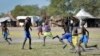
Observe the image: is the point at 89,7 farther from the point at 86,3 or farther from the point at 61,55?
the point at 61,55

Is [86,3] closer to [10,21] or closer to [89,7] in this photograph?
[89,7]

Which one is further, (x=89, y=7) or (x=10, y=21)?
(x=10, y=21)

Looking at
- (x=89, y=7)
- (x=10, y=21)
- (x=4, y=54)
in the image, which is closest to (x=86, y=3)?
(x=89, y=7)

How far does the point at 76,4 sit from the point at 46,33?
7382 centimetres

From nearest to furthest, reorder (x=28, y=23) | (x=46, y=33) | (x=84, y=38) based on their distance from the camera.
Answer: (x=84, y=38), (x=28, y=23), (x=46, y=33)

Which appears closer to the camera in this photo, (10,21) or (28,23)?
(28,23)

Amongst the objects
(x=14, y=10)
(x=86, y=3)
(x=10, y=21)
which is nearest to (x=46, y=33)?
(x=86, y=3)

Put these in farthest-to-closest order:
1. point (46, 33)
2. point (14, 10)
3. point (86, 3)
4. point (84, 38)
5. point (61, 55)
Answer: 1. point (14, 10)
2. point (86, 3)
3. point (46, 33)
4. point (84, 38)
5. point (61, 55)

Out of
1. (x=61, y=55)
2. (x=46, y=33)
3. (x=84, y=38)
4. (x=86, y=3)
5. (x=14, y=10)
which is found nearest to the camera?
(x=61, y=55)

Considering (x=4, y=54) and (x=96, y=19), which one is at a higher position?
(x=4, y=54)

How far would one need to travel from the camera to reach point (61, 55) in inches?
696

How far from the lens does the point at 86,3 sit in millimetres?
93250

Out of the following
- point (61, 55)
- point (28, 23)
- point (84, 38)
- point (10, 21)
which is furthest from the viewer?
point (10, 21)

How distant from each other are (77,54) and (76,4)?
80.4 metres
